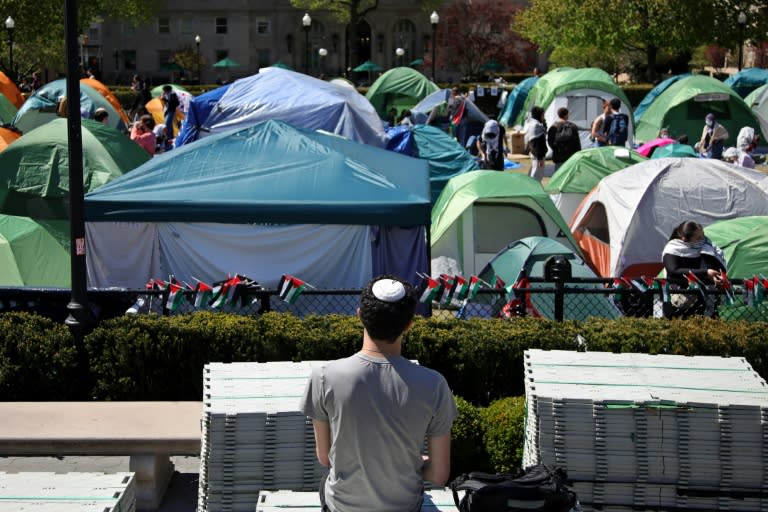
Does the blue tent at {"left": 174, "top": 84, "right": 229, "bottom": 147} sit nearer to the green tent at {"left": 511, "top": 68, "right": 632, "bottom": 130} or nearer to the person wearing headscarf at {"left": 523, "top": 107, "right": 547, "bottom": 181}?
the person wearing headscarf at {"left": 523, "top": 107, "right": 547, "bottom": 181}

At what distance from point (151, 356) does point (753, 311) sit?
16.2 feet

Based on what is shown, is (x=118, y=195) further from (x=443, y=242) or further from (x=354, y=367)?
(x=354, y=367)

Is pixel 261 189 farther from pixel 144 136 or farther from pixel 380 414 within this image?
pixel 144 136

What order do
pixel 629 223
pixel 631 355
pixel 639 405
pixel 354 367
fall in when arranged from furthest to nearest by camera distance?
1. pixel 629 223
2. pixel 631 355
3. pixel 639 405
4. pixel 354 367

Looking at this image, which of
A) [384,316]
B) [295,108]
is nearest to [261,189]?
[384,316]

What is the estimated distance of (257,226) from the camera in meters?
11.0

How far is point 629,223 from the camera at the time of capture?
13422 millimetres

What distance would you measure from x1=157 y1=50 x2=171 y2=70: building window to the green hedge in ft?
198

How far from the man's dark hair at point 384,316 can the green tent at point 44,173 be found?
978 centimetres

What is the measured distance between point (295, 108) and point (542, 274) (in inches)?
323

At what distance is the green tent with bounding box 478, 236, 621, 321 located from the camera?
10.3 meters

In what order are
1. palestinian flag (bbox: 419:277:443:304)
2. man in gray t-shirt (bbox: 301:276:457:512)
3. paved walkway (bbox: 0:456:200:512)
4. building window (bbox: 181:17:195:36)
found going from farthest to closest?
1. building window (bbox: 181:17:195:36)
2. palestinian flag (bbox: 419:277:443:304)
3. paved walkway (bbox: 0:456:200:512)
4. man in gray t-shirt (bbox: 301:276:457:512)

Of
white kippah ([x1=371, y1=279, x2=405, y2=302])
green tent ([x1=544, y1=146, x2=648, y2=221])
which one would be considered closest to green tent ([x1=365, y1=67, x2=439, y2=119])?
green tent ([x1=544, y1=146, x2=648, y2=221])

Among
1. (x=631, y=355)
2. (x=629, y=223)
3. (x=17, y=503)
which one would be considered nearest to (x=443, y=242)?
(x=629, y=223)
